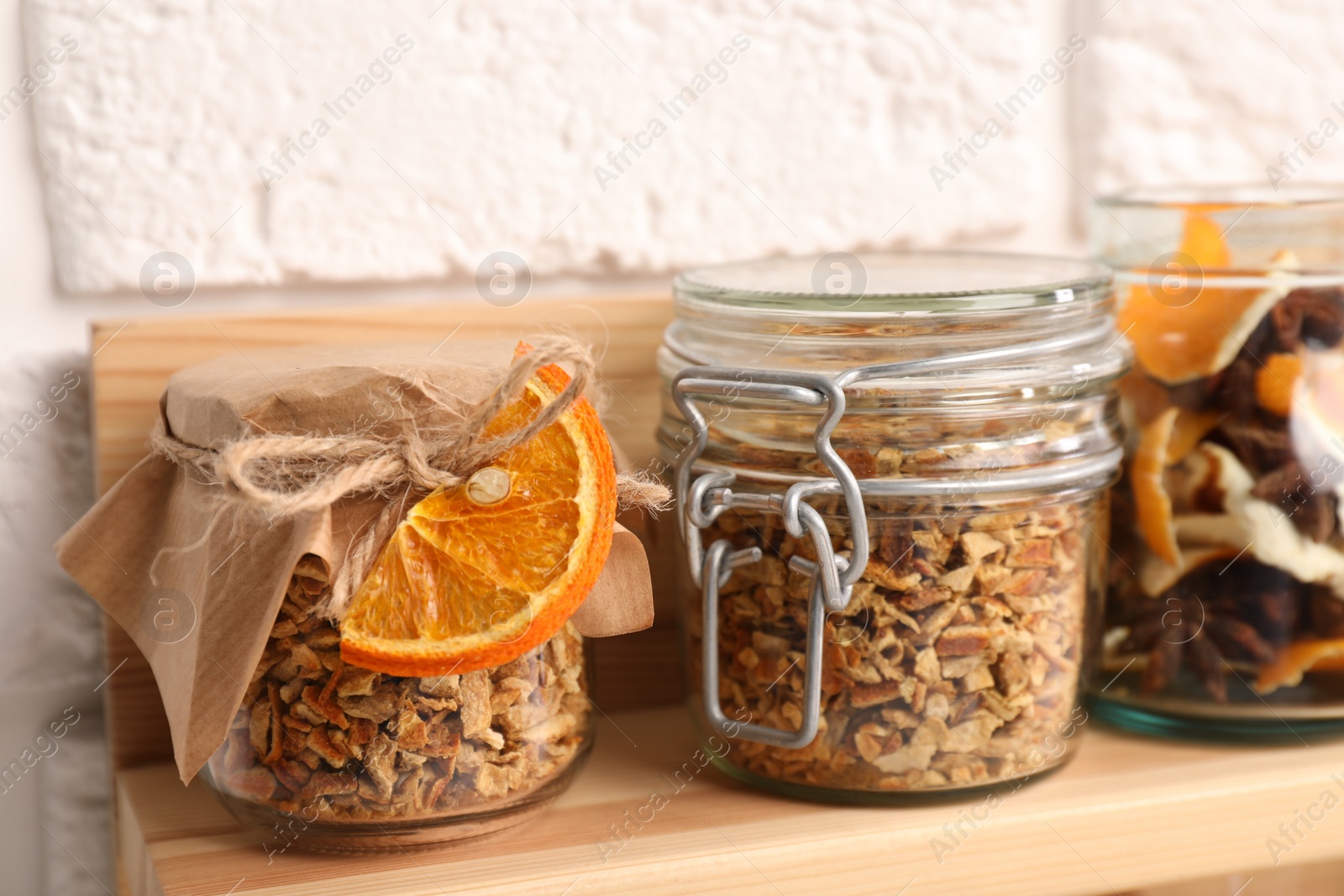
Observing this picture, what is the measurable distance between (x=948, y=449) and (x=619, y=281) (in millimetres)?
210

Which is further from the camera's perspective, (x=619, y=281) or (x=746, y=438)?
(x=619, y=281)

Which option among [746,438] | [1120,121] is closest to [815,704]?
[746,438]

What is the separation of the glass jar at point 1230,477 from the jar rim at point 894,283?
5 cm

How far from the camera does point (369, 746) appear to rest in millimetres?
401

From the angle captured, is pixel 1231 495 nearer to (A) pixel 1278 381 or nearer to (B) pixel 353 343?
(A) pixel 1278 381

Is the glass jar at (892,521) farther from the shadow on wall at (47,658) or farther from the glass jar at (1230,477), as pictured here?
the shadow on wall at (47,658)

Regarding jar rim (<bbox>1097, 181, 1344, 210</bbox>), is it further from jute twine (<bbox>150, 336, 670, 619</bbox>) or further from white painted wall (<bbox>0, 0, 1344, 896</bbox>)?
jute twine (<bbox>150, 336, 670, 619</bbox>)

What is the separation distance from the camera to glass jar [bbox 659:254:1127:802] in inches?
17.1

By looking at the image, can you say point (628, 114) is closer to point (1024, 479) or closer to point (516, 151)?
point (516, 151)

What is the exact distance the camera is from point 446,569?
387 millimetres

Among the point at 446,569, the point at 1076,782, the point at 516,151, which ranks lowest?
the point at 1076,782

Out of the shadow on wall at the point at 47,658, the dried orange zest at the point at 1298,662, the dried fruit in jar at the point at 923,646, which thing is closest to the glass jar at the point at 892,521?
the dried fruit in jar at the point at 923,646

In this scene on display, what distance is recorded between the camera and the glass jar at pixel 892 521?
433mm

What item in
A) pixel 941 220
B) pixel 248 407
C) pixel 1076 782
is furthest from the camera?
pixel 941 220
